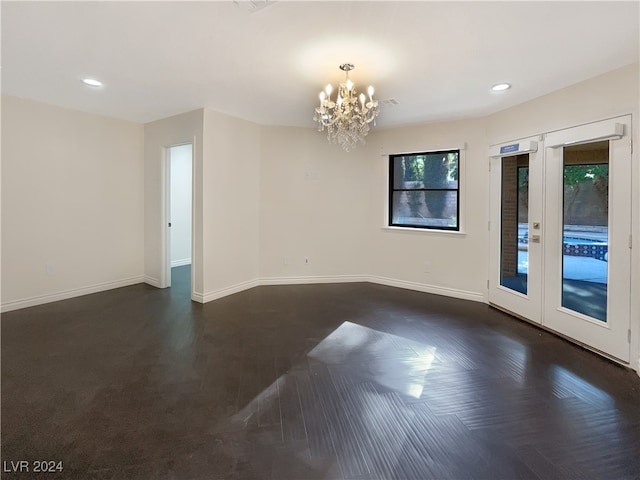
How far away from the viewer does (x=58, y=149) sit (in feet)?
Answer: 14.2

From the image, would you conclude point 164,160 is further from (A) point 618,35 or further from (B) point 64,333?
(A) point 618,35

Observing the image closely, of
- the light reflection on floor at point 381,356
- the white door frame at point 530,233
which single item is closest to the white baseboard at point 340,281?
the white door frame at point 530,233

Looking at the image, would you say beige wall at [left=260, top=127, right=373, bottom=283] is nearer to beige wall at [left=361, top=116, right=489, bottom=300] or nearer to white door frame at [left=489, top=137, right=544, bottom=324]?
beige wall at [left=361, top=116, right=489, bottom=300]

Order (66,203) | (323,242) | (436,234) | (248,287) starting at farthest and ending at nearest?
1. (323,242)
2. (248,287)
3. (436,234)
4. (66,203)

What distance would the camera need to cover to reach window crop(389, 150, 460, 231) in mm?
4934

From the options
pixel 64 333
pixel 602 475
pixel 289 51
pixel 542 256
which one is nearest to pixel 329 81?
pixel 289 51

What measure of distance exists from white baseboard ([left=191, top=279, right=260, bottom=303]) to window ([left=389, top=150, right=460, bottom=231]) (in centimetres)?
248

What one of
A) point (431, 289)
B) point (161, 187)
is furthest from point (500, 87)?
point (161, 187)

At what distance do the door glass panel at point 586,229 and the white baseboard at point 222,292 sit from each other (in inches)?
158

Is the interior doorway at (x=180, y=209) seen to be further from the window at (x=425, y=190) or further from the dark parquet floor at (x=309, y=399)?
the window at (x=425, y=190)

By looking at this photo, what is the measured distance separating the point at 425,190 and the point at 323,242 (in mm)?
1810

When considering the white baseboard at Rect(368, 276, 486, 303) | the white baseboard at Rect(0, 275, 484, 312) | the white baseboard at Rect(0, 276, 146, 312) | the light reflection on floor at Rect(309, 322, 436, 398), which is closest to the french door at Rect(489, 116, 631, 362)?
the white baseboard at Rect(368, 276, 486, 303)

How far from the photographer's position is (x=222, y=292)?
4691 millimetres

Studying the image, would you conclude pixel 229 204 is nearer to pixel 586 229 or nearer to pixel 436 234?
pixel 436 234
